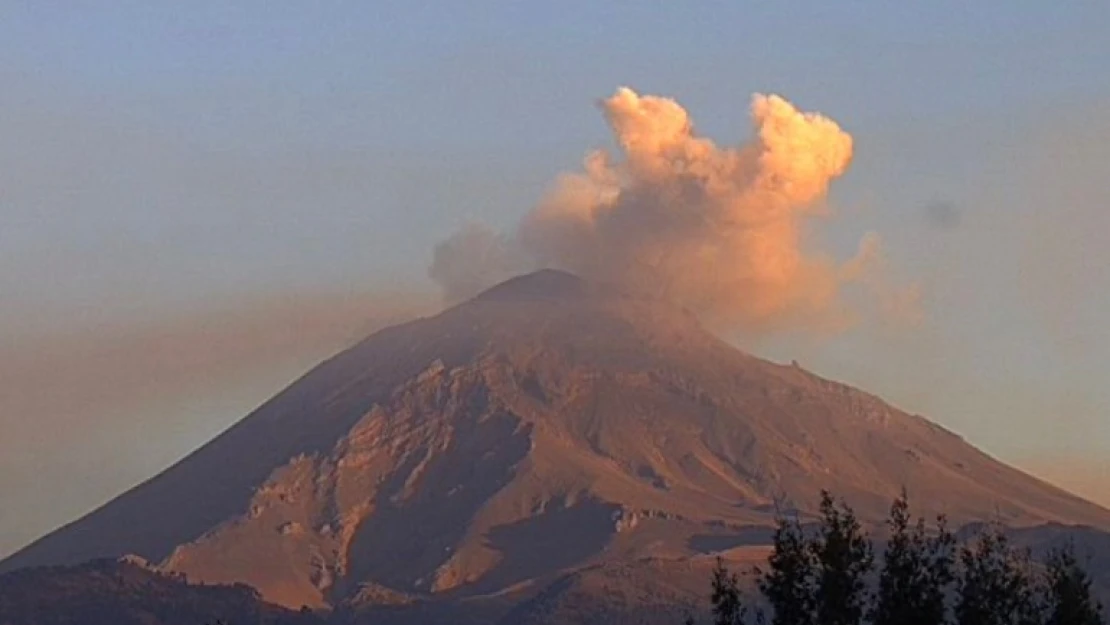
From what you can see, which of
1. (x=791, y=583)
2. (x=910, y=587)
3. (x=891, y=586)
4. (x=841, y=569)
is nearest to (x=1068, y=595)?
(x=910, y=587)

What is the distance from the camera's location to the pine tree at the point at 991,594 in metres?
63.6

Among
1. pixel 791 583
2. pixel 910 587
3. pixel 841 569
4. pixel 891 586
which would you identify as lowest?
pixel 910 587

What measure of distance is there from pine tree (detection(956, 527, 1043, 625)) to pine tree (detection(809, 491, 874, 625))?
283 cm

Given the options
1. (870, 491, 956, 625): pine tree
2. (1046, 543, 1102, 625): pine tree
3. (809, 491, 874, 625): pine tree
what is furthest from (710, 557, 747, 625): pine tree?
(1046, 543, 1102, 625): pine tree

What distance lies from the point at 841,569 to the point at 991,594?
4834mm

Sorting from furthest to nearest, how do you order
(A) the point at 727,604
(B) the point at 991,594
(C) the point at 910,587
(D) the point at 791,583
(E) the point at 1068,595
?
(E) the point at 1068,595, (B) the point at 991,594, (A) the point at 727,604, (D) the point at 791,583, (C) the point at 910,587

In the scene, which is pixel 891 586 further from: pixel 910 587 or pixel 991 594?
pixel 991 594

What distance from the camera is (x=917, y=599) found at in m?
61.9

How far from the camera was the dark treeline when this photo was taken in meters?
61.7

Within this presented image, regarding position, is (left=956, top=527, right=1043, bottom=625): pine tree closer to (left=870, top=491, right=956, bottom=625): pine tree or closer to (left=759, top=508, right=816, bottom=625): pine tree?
(left=870, top=491, right=956, bottom=625): pine tree

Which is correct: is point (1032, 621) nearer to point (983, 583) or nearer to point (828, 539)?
point (983, 583)

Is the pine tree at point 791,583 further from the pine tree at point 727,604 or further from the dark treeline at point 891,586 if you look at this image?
the pine tree at point 727,604

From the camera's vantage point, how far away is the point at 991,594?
210 feet

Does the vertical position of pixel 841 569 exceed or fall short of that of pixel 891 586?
it exceeds it
